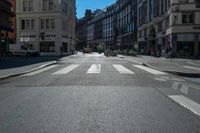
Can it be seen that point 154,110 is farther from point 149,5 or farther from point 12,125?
point 149,5

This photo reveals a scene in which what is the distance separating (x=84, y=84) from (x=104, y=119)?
6486mm

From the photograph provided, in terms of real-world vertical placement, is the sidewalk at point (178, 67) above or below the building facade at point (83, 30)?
below

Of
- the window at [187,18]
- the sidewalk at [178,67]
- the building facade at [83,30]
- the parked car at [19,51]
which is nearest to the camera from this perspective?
the sidewalk at [178,67]

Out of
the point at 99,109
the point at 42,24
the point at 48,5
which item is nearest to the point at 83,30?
the point at 42,24

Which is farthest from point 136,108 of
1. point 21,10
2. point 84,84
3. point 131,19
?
point 131,19

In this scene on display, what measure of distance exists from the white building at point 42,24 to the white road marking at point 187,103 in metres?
62.2

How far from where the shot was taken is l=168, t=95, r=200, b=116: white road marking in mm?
8844

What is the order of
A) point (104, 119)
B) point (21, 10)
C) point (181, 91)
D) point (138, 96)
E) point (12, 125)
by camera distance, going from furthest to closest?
point (21, 10)
point (181, 91)
point (138, 96)
point (104, 119)
point (12, 125)

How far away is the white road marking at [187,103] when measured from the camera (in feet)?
29.0

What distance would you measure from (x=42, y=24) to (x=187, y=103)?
67163 millimetres

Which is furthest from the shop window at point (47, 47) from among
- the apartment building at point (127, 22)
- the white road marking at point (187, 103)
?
the white road marking at point (187, 103)

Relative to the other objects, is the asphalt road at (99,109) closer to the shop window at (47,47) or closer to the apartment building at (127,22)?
the shop window at (47,47)

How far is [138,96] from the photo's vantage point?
10.9 m

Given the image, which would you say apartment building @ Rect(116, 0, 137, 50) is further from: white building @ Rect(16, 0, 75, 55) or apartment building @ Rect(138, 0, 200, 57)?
apartment building @ Rect(138, 0, 200, 57)
